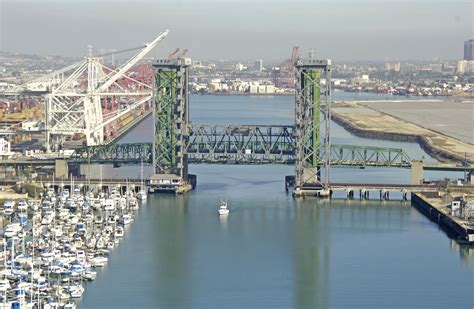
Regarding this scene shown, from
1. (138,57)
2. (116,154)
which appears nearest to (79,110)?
(138,57)

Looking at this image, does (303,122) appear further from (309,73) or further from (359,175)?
(359,175)

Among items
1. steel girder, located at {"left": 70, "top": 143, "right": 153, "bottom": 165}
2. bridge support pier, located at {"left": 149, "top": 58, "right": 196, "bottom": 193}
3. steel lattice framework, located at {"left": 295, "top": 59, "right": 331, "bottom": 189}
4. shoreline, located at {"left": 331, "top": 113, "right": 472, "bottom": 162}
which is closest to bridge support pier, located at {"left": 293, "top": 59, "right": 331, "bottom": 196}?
steel lattice framework, located at {"left": 295, "top": 59, "right": 331, "bottom": 189}

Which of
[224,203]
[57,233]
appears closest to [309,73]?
[224,203]

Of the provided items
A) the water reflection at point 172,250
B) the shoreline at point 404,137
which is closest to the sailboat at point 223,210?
the water reflection at point 172,250

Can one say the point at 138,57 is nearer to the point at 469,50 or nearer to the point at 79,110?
the point at 79,110

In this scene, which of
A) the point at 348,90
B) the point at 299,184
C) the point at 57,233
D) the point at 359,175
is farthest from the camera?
the point at 348,90

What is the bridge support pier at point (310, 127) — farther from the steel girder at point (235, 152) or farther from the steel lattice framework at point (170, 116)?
the steel lattice framework at point (170, 116)
